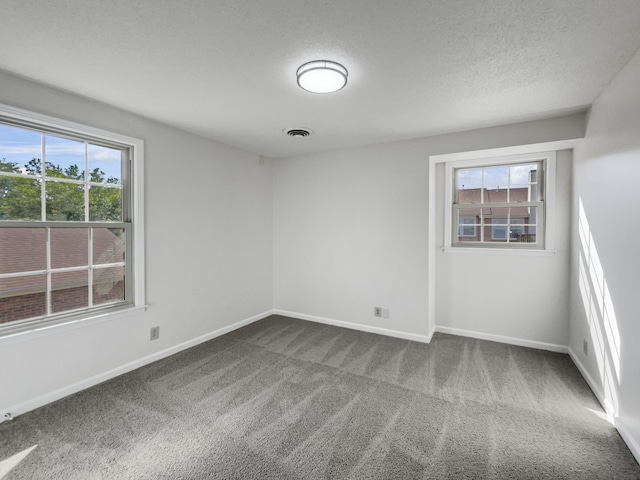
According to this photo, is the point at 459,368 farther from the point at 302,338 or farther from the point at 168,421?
the point at 168,421

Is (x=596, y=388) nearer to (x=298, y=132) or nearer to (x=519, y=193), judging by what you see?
(x=519, y=193)

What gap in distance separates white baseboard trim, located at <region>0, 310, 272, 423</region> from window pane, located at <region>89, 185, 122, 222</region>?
1366 mm

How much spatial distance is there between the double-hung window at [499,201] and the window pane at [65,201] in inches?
154

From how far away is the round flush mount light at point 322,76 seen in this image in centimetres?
197

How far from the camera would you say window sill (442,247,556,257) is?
133 inches

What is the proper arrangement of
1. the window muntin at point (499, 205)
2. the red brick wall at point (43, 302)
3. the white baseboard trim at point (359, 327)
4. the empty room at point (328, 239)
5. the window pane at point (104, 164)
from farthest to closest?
the white baseboard trim at point (359, 327), the window muntin at point (499, 205), the window pane at point (104, 164), the red brick wall at point (43, 302), the empty room at point (328, 239)

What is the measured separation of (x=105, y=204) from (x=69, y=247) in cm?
48

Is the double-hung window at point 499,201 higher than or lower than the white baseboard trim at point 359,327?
higher

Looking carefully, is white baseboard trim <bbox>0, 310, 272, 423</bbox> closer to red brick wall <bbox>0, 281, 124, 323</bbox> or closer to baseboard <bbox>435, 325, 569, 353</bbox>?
red brick wall <bbox>0, 281, 124, 323</bbox>

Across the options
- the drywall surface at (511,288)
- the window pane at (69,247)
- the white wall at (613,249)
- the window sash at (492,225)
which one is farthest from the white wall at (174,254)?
the white wall at (613,249)

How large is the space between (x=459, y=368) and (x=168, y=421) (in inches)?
100

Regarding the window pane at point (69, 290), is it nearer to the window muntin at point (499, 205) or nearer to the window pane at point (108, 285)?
the window pane at point (108, 285)

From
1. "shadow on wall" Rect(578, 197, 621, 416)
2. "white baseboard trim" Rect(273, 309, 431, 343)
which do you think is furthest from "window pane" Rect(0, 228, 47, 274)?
"shadow on wall" Rect(578, 197, 621, 416)

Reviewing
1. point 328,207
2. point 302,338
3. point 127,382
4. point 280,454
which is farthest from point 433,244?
point 127,382
